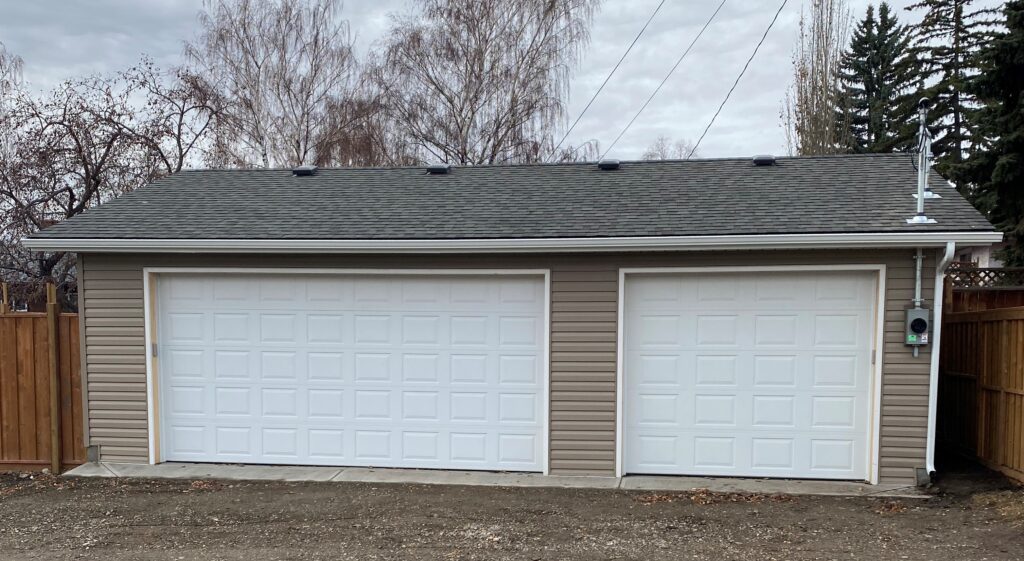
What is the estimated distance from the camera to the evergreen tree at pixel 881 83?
22219 millimetres

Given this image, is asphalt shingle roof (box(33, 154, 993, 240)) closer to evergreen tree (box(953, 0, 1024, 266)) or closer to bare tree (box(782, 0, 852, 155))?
evergreen tree (box(953, 0, 1024, 266))

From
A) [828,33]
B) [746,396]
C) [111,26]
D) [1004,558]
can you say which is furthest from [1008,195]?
[111,26]

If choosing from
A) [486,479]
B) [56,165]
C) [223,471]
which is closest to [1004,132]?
[486,479]

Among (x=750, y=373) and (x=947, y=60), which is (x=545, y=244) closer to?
(x=750, y=373)

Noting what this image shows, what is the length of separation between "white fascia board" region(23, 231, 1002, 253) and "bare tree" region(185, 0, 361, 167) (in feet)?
41.7

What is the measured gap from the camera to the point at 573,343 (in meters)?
6.19

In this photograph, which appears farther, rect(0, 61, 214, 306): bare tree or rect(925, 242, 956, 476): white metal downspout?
rect(0, 61, 214, 306): bare tree

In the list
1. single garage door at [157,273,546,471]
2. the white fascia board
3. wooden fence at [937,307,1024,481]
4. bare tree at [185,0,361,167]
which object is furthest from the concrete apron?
bare tree at [185,0,361,167]

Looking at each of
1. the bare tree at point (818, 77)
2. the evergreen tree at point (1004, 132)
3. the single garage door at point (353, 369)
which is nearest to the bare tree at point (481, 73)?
the bare tree at point (818, 77)

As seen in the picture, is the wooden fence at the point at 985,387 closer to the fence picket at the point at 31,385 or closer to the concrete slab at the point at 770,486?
the concrete slab at the point at 770,486

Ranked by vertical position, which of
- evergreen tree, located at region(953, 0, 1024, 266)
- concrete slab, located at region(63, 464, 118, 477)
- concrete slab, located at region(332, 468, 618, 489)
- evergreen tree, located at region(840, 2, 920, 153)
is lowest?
concrete slab, located at region(63, 464, 118, 477)

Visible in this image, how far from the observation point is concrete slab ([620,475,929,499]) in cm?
563

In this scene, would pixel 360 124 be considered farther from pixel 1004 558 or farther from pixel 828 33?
pixel 1004 558

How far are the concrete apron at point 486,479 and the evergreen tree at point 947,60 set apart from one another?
58.5ft
